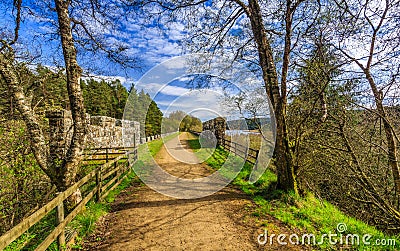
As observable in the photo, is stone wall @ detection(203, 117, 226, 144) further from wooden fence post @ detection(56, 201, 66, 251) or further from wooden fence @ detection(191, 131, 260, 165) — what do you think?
wooden fence post @ detection(56, 201, 66, 251)

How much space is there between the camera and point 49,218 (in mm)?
4504

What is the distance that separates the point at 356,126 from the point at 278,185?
8.82ft

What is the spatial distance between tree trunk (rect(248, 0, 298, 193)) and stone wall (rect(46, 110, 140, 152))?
4737 mm

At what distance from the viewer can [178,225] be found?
4.02 meters

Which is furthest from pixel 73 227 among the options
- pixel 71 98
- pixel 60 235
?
pixel 71 98

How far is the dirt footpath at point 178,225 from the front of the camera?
339 centimetres

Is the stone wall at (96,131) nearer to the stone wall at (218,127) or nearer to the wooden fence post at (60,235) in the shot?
the wooden fence post at (60,235)

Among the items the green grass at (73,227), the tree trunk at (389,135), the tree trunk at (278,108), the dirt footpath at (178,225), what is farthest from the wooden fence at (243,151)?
the green grass at (73,227)

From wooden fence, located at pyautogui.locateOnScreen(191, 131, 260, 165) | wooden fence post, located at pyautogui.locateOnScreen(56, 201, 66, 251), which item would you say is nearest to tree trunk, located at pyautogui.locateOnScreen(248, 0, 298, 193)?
wooden fence, located at pyautogui.locateOnScreen(191, 131, 260, 165)

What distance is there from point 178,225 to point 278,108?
11.9 ft

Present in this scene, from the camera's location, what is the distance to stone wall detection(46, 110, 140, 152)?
4.79 metres

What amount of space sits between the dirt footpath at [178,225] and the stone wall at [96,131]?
80.9 inches

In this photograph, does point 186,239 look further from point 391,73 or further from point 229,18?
point 229,18

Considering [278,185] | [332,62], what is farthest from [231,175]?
[332,62]
